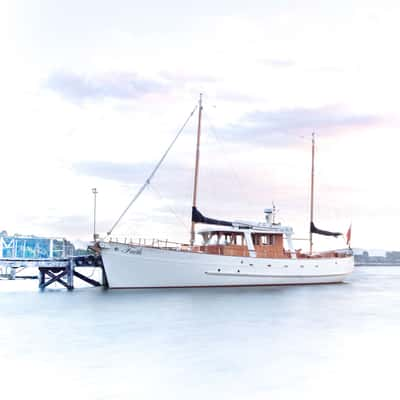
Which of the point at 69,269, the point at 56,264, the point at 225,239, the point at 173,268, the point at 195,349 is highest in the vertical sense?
the point at 225,239

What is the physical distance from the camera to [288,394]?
Answer: 45.1ft

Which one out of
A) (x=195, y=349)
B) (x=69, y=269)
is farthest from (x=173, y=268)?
(x=195, y=349)

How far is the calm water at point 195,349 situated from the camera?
14.2 metres

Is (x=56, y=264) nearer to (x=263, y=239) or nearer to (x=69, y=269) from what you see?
(x=69, y=269)

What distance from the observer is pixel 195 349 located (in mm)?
19188

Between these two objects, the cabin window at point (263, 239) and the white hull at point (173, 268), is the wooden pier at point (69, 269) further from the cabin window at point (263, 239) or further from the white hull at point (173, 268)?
the cabin window at point (263, 239)

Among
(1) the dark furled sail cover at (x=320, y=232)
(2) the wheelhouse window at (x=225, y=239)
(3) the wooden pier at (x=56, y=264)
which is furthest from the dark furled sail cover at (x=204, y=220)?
(1) the dark furled sail cover at (x=320, y=232)

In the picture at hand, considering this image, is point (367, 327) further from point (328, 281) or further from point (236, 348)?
point (328, 281)

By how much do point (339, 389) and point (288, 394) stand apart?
1586 millimetres

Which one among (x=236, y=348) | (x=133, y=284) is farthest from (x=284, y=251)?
(x=236, y=348)

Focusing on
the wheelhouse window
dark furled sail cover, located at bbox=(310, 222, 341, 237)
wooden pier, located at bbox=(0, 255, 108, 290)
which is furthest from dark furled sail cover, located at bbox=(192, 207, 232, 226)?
dark furled sail cover, located at bbox=(310, 222, 341, 237)

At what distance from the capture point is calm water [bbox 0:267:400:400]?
14.2 m

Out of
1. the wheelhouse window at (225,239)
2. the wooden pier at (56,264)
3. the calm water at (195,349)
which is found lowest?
the calm water at (195,349)

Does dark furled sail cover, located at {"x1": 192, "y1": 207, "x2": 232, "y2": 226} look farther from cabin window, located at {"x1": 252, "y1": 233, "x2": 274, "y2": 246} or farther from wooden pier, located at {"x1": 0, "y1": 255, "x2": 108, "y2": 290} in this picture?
wooden pier, located at {"x1": 0, "y1": 255, "x2": 108, "y2": 290}
